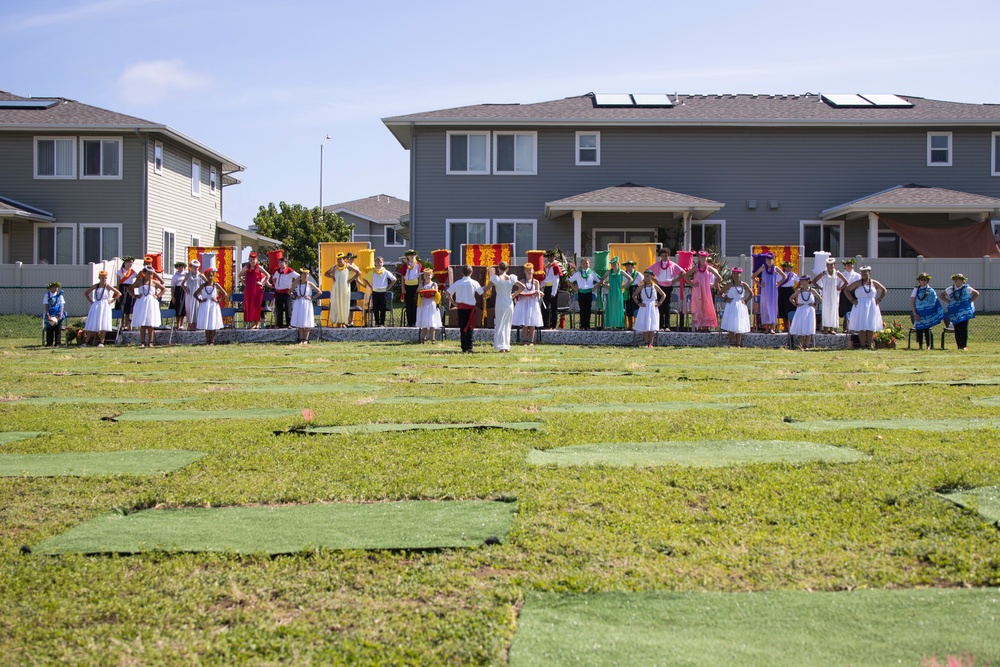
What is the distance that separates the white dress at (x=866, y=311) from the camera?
19.9 metres

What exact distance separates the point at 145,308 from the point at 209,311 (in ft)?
4.36

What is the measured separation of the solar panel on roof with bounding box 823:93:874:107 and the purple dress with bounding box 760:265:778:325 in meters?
14.6

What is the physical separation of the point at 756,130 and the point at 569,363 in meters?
20.5

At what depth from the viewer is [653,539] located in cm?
460

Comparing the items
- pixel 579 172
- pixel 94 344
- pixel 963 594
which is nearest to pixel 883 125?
pixel 579 172

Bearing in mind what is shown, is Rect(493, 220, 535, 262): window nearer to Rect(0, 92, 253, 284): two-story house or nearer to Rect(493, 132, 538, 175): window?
Rect(493, 132, 538, 175): window

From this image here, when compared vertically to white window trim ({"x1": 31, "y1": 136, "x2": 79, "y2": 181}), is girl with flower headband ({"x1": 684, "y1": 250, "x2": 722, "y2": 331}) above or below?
below

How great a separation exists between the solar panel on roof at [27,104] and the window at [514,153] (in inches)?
628

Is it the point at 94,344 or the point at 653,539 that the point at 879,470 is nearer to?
the point at 653,539

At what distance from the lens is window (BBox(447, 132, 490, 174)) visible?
33.1 metres

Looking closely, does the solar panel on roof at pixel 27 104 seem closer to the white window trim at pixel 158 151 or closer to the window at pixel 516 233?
the white window trim at pixel 158 151

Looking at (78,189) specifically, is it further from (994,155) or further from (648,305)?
(994,155)

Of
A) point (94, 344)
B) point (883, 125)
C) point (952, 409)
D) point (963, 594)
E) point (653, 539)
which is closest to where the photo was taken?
point (963, 594)

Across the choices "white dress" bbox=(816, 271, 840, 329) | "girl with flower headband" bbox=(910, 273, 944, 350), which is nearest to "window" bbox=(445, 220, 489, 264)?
"white dress" bbox=(816, 271, 840, 329)
